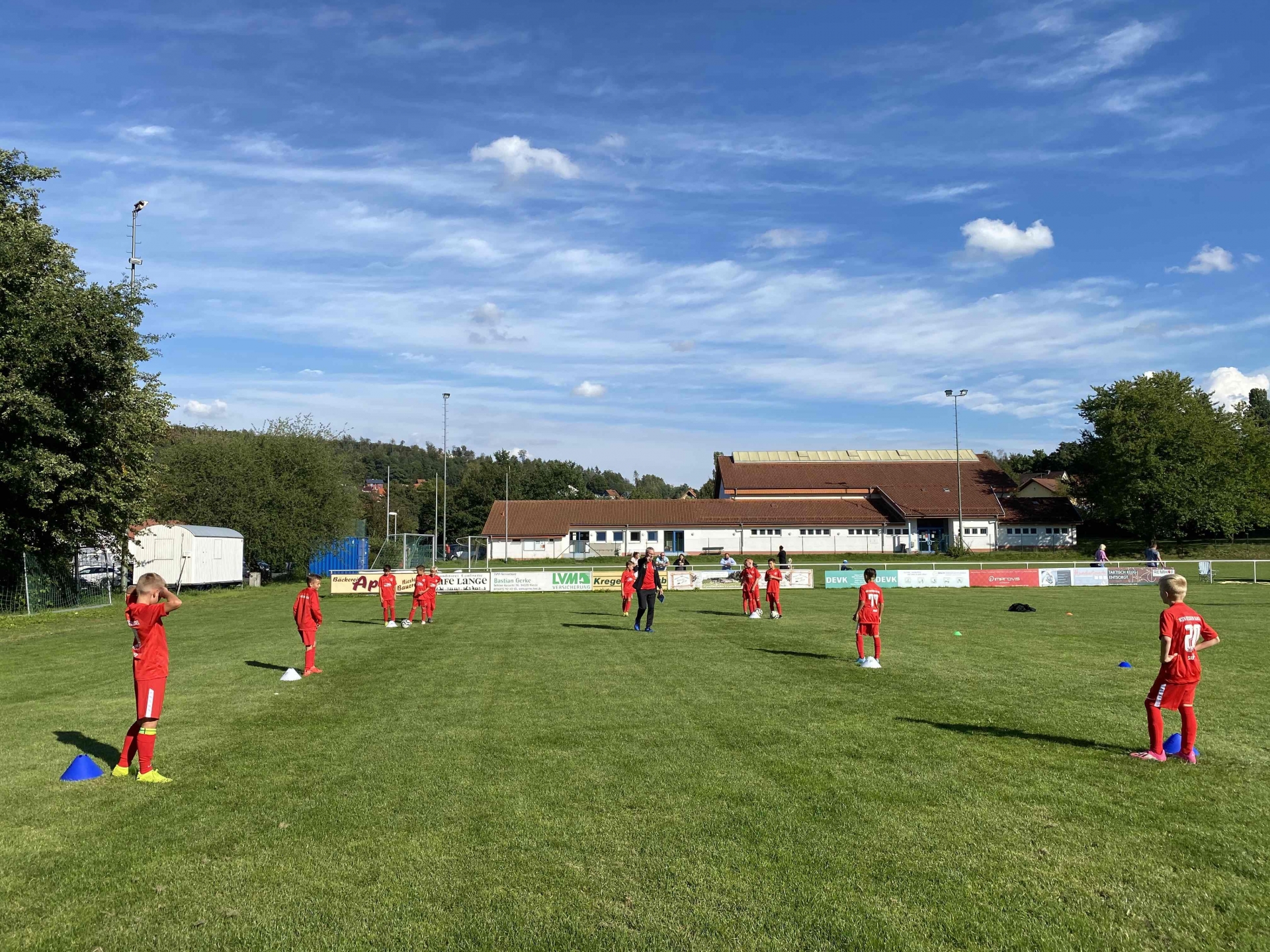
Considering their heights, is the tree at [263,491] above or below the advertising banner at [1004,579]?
above

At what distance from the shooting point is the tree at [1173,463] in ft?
211

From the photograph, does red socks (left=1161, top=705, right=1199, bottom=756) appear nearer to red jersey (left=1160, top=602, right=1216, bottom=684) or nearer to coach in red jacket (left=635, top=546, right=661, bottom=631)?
red jersey (left=1160, top=602, right=1216, bottom=684)

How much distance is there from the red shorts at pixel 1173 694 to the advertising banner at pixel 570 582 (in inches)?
1218

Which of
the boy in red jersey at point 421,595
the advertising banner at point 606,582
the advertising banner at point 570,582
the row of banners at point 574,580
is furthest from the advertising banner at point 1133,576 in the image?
the boy in red jersey at point 421,595

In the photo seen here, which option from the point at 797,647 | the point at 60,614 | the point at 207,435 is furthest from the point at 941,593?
the point at 207,435

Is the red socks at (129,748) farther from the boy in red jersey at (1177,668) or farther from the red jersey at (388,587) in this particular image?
the red jersey at (388,587)

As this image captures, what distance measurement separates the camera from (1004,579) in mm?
39594

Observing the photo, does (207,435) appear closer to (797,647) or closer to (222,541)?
(222,541)

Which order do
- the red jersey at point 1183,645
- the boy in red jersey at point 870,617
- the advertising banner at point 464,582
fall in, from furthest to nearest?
the advertising banner at point 464,582 < the boy in red jersey at point 870,617 < the red jersey at point 1183,645

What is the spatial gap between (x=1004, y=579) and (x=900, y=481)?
41418mm

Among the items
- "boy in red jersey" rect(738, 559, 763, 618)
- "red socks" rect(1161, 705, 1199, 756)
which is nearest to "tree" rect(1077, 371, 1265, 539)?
"boy in red jersey" rect(738, 559, 763, 618)

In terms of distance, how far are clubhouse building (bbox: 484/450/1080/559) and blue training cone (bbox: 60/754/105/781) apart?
61434mm

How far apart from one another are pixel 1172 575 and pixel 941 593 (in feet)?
92.3

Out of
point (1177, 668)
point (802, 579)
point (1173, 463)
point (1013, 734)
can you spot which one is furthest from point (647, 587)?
point (1173, 463)
